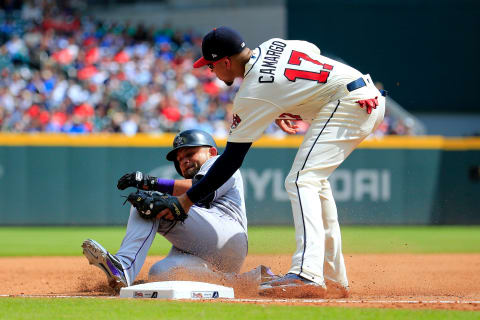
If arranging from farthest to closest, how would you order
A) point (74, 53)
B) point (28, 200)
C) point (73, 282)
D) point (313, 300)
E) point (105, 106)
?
point (74, 53), point (105, 106), point (28, 200), point (73, 282), point (313, 300)

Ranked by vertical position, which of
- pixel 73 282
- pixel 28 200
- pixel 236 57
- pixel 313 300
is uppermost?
pixel 236 57

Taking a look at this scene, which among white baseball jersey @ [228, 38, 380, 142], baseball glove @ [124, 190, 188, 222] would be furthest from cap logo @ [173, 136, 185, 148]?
white baseball jersey @ [228, 38, 380, 142]

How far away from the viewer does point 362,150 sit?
1384 cm

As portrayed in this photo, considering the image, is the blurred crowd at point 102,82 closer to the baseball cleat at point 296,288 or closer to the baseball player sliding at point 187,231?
the baseball player sliding at point 187,231

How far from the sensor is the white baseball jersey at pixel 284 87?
457 cm

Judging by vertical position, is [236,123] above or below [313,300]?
above

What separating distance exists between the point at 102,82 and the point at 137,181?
1077 centimetres

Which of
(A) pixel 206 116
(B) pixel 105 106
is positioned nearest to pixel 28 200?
(B) pixel 105 106

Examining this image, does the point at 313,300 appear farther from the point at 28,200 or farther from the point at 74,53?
the point at 74,53

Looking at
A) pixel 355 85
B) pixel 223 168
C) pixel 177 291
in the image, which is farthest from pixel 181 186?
pixel 355 85

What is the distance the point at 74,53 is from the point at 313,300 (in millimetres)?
13189

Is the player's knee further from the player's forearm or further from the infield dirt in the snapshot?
the player's forearm

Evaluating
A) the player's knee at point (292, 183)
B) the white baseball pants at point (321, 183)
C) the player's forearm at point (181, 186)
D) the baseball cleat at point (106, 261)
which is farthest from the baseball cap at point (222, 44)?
the baseball cleat at point (106, 261)

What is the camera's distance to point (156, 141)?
13414 mm
